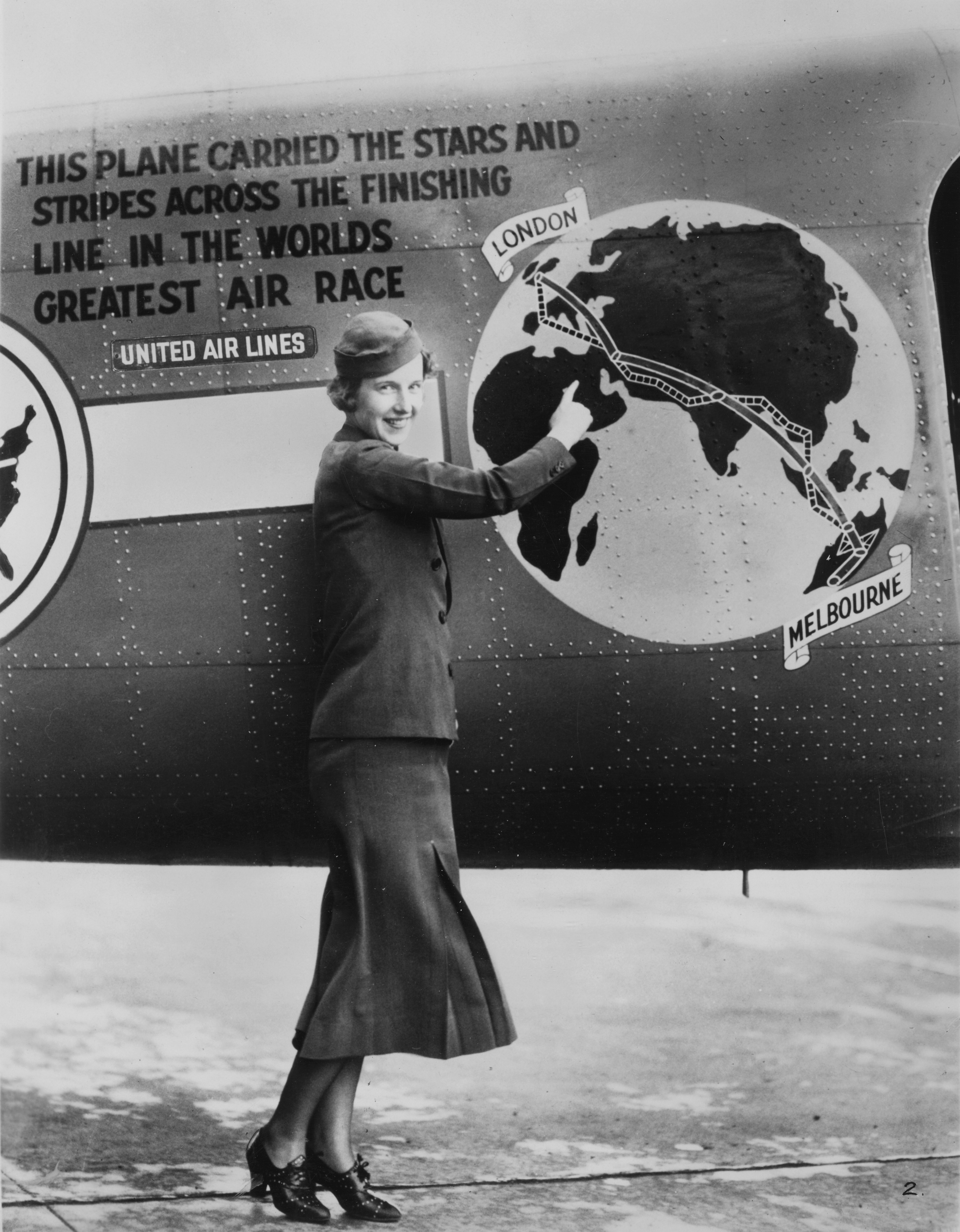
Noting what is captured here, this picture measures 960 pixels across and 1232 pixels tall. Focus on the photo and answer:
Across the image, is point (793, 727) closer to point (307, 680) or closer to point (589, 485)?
point (589, 485)

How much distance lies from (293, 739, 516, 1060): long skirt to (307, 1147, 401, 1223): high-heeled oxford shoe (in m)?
0.30

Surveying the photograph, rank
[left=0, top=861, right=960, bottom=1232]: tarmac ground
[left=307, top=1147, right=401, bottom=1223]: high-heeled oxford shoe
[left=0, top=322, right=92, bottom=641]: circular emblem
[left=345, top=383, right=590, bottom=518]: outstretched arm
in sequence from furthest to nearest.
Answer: [left=0, top=322, right=92, bottom=641]: circular emblem → [left=0, top=861, right=960, bottom=1232]: tarmac ground → [left=307, top=1147, right=401, bottom=1223]: high-heeled oxford shoe → [left=345, top=383, right=590, bottom=518]: outstretched arm

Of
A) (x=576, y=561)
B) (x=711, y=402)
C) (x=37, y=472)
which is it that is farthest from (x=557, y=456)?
(x=37, y=472)

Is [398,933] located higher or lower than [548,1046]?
higher

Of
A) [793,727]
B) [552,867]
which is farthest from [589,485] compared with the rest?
[552,867]

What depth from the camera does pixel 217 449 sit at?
10.0 feet

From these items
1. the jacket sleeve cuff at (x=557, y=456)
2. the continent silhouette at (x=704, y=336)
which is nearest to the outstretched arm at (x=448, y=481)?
the jacket sleeve cuff at (x=557, y=456)

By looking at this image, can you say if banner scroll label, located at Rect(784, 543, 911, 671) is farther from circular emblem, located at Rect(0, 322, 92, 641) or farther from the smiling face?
circular emblem, located at Rect(0, 322, 92, 641)

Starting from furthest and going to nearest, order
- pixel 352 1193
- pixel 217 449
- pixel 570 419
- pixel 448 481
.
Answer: pixel 217 449, pixel 570 419, pixel 352 1193, pixel 448 481

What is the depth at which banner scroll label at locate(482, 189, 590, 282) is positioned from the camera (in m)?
2.99

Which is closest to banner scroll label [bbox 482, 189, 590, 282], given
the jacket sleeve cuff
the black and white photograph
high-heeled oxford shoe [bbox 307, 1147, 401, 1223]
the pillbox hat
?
the black and white photograph

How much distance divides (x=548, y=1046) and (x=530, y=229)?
2133 mm

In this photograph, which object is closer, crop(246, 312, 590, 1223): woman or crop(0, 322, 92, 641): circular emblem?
crop(246, 312, 590, 1223): woman

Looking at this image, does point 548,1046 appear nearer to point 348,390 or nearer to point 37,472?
point 348,390
